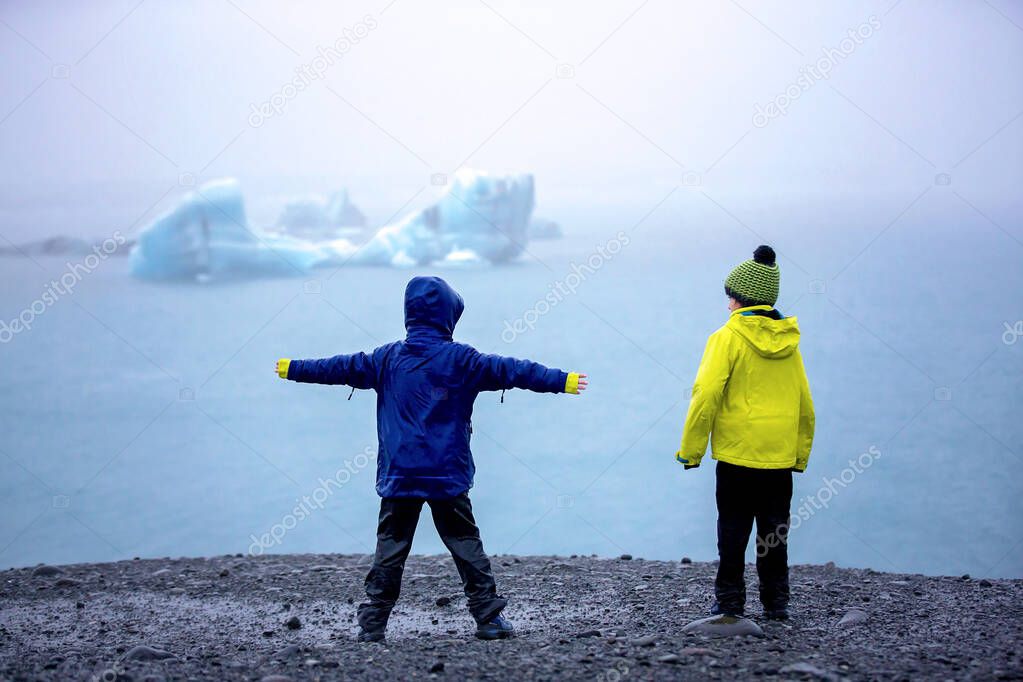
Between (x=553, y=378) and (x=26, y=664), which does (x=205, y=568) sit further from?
(x=553, y=378)

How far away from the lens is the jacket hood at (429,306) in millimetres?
5133

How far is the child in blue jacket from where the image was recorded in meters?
4.99

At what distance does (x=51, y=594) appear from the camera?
7.20 metres

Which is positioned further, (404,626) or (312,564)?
(312,564)

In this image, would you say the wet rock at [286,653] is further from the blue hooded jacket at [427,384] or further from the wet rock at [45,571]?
the wet rock at [45,571]

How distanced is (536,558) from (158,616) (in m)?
2.78

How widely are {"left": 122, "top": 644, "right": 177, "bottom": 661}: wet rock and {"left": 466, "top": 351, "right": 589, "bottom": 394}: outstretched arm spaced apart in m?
2.10

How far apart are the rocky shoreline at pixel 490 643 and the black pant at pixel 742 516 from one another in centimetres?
28

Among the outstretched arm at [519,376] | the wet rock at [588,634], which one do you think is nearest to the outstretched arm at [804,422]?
the outstretched arm at [519,376]

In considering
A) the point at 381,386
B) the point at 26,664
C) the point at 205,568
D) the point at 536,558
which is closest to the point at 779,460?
the point at 381,386

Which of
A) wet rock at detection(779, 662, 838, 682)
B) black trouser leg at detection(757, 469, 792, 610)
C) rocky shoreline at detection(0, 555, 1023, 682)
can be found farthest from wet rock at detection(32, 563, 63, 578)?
wet rock at detection(779, 662, 838, 682)

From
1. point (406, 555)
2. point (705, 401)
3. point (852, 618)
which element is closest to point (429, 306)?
point (406, 555)

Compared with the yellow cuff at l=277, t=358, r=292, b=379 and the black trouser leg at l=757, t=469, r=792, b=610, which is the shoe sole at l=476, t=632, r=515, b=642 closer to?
the black trouser leg at l=757, t=469, r=792, b=610

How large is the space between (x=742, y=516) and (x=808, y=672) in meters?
1.15
